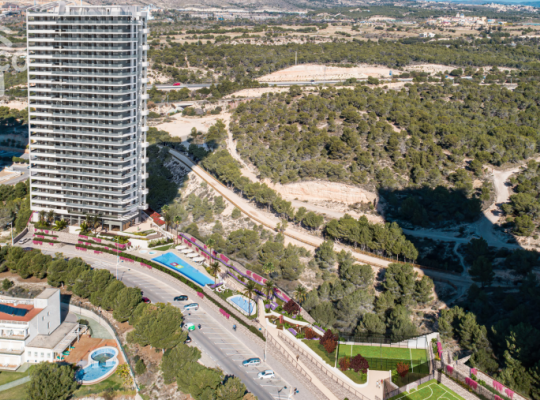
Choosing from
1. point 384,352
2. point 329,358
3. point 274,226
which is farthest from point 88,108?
point 384,352

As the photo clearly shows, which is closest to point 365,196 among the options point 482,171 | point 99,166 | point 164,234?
point 482,171

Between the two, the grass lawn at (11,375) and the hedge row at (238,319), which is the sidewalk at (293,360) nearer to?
the hedge row at (238,319)

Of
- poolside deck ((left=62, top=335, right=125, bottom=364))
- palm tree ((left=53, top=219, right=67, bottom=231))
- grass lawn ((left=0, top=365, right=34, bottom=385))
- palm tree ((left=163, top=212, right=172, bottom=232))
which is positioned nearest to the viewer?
grass lawn ((left=0, top=365, right=34, bottom=385))

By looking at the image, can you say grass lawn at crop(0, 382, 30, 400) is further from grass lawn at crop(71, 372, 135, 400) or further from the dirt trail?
the dirt trail

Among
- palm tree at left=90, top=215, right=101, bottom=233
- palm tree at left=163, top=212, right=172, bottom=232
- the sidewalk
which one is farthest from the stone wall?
palm tree at left=90, top=215, right=101, bottom=233

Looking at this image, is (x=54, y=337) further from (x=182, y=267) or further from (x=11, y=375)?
(x=182, y=267)
